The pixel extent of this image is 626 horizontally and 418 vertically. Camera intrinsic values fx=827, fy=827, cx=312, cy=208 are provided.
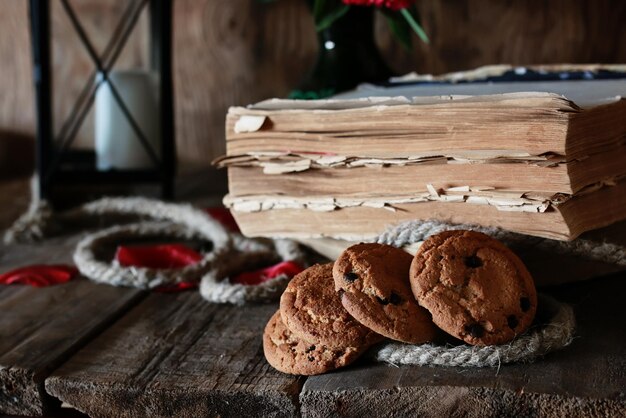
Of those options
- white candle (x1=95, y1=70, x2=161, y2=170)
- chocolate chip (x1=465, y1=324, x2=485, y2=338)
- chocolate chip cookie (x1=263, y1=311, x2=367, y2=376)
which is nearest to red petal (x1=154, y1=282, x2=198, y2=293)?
chocolate chip cookie (x1=263, y1=311, x2=367, y2=376)

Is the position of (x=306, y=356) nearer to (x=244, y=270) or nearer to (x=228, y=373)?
(x=228, y=373)

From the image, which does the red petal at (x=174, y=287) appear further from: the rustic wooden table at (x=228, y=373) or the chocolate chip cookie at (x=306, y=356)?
the chocolate chip cookie at (x=306, y=356)

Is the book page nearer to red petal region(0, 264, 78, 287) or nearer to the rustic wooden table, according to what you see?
the rustic wooden table

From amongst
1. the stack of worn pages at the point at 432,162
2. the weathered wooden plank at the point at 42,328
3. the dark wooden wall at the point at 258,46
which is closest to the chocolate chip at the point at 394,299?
the stack of worn pages at the point at 432,162

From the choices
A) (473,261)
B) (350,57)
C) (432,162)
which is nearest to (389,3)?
(350,57)

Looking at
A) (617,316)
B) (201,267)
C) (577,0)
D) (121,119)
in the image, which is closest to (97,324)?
(201,267)

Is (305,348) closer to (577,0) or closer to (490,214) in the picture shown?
(490,214)
